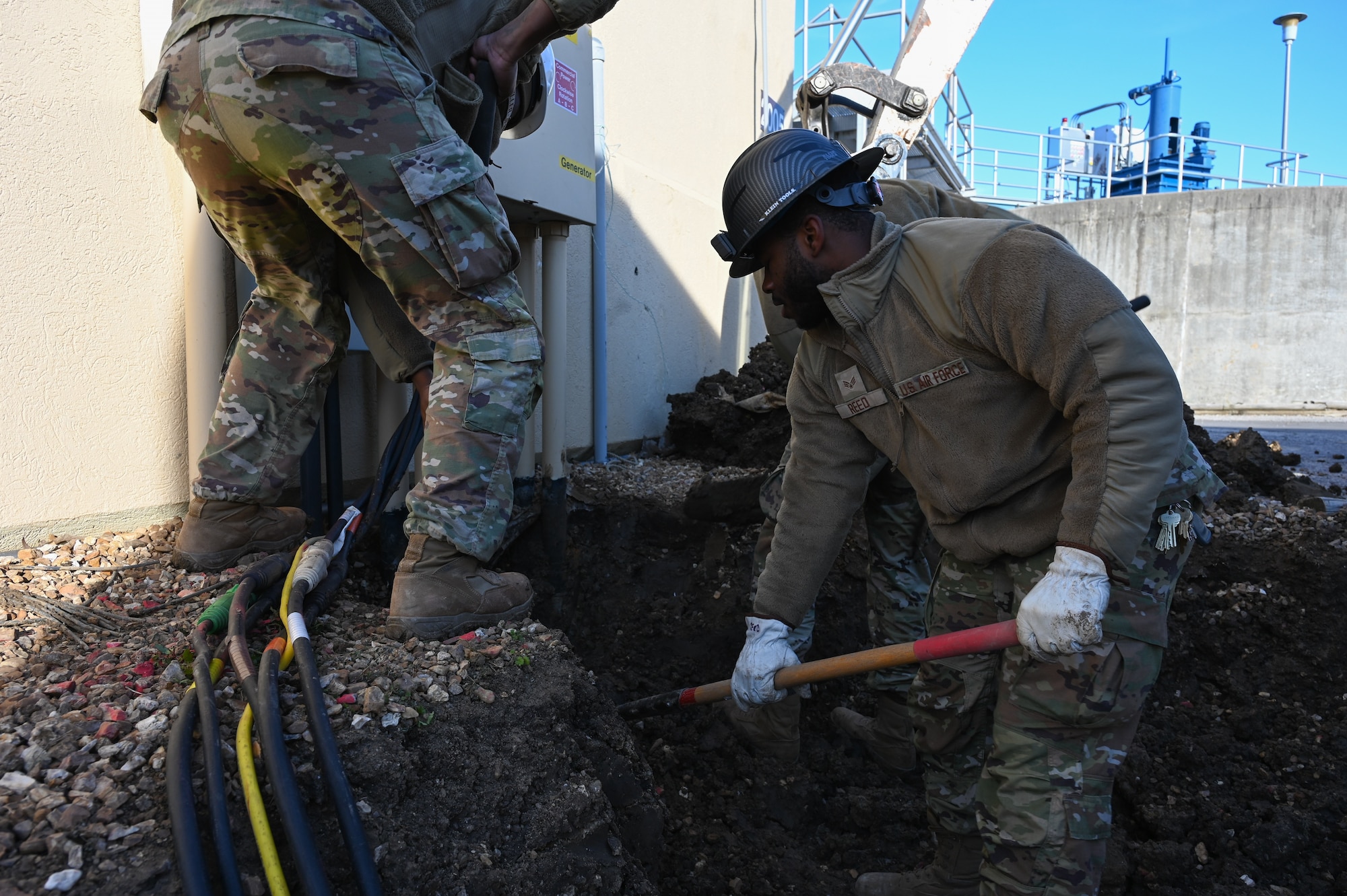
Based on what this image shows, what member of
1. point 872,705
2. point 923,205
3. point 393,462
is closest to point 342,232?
point 393,462

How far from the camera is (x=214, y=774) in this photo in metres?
1.23

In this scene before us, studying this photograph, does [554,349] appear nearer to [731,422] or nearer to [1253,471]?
[731,422]

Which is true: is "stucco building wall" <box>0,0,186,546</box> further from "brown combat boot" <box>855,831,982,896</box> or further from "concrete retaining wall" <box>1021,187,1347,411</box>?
"concrete retaining wall" <box>1021,187,1347,411</box>

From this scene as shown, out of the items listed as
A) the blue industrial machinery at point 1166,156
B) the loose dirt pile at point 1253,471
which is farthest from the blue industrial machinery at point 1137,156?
the loose dirt pile at point 1253,471

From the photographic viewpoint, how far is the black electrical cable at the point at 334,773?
1.19m

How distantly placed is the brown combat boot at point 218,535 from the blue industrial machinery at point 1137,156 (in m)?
16.7

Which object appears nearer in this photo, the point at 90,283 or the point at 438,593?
the point at 438,593

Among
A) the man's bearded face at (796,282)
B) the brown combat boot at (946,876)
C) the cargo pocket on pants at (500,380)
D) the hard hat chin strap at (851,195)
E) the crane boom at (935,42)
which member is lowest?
the brown combat boot at (946,876)

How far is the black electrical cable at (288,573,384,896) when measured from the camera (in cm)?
119

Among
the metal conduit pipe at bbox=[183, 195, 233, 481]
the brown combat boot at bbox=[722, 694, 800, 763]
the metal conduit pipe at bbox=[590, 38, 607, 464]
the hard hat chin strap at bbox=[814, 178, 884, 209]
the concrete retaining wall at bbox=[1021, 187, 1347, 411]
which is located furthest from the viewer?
the concrete retaining wall at bbox=[1021, 187, 1347, 411]

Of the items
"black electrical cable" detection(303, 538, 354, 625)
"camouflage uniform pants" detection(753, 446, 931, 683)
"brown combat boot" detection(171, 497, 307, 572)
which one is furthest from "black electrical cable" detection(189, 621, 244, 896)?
"camouflage uniform pants" detection(753, 446, 931, 683)

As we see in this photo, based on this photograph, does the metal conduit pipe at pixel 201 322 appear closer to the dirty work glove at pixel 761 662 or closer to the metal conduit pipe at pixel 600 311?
the dirty work glove at pixel 761 662

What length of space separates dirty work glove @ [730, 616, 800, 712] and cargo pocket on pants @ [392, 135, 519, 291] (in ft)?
Result: 3.55

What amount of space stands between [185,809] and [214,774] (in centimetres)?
7
